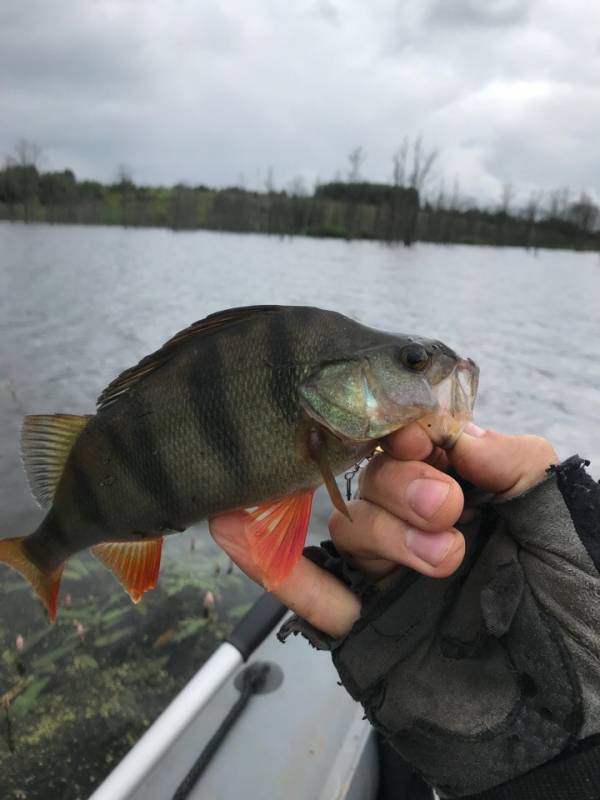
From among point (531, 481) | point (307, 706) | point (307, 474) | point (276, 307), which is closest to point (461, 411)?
point (531, 481)

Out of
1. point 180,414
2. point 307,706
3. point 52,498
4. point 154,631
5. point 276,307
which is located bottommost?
point 154,631

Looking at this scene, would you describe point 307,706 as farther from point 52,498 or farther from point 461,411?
point 461,411

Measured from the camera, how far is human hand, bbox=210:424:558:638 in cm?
160

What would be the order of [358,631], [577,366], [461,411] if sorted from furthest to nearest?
[577,366] < [358,631] < [461,411]

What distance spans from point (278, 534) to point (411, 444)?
49 centimetres

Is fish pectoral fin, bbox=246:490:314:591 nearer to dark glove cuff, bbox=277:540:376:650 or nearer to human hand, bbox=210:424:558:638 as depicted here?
human hand, bbox=210:424:558:638

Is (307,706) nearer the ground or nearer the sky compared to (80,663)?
nearer the sky

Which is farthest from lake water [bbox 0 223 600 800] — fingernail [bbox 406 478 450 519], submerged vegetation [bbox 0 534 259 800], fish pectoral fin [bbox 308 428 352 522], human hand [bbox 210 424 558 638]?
fingernail [bbox 406 478 450 519]

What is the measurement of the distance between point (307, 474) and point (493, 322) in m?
19.2

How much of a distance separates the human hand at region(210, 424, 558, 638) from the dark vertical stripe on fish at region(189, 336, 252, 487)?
0.86ft

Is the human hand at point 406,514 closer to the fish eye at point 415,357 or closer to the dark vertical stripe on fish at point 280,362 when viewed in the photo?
the fish eye at point 415,357

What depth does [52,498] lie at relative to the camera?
1990 mm

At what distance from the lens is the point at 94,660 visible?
13.3 feet

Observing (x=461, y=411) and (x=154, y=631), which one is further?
(x=154, y=631)
